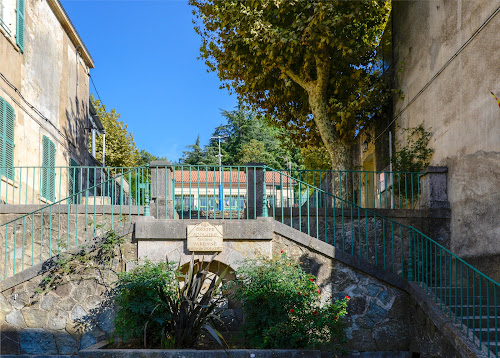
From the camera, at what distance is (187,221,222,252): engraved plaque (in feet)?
26.5

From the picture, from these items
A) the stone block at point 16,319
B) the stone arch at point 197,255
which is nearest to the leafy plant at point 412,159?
the stone arch at point 197,255

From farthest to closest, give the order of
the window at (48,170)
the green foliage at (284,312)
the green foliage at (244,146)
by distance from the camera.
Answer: the green foliage at (244,146) < the window at (48,170) < the green foliage at (284,312)

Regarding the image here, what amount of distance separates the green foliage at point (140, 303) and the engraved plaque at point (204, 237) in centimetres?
86

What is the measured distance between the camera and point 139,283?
707cm

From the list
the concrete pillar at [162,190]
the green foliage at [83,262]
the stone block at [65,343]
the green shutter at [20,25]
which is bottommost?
the stone block at [65,343]

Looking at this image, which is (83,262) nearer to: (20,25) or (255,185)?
(255,185)

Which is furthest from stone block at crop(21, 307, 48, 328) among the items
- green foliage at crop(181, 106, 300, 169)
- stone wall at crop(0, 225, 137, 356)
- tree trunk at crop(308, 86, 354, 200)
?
green foliage at crop(181, 106, 300, 169)

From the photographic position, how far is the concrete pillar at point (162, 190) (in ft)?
28.3

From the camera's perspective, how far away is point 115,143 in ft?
88.5

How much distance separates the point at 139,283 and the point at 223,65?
23.8 ft

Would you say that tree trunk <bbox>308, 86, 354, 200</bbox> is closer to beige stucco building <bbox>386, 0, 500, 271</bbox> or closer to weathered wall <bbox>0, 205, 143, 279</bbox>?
beige stucco building <bbox>386, 0, 500, 271</bbox>

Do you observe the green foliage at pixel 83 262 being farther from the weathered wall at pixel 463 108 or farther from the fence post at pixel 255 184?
the weathered wall at pixel 463 108

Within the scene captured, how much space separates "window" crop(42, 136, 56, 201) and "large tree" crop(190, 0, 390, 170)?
4.43m

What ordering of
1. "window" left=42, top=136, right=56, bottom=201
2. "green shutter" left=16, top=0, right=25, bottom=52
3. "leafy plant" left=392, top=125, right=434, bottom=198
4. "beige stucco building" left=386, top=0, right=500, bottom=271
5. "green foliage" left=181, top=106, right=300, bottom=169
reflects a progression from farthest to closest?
"green foliage" left=181, top=106, right=300, bottom=169 < "window" left=42, top=136, right=56, bottom=201 < "green shutter" left=16, top=0, right=25, bottom=52 < "leafy plant" left=392, top=125, right=434, bottom=198 < "beige stucco building" left=386, top=0, right=500, bottom=271
